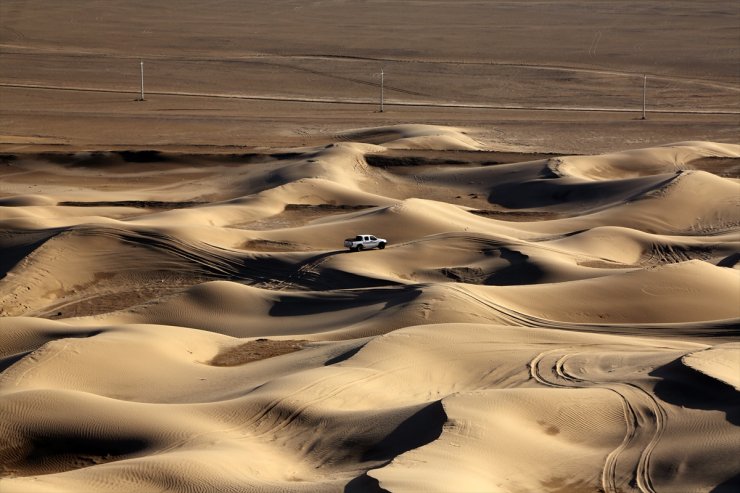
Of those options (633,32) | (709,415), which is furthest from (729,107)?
(709,415)

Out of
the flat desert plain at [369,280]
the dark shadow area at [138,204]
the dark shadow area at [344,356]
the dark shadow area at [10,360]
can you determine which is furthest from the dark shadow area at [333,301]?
the dark shadow area at [138,204]

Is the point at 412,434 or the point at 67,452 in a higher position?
the point at 412,434

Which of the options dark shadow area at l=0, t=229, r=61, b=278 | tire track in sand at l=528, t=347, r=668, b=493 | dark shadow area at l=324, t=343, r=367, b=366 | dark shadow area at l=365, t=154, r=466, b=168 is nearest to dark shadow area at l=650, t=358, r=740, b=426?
tire track in sand at l=528, t=347, r=668, b=493

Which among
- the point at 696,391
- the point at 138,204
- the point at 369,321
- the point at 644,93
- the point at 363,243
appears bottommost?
the point at 138,204

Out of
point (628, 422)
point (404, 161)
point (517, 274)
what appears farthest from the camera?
point (404, 161)

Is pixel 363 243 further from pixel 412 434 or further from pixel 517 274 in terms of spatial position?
pixel 412 434

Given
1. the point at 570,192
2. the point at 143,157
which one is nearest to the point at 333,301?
the point at 570,192

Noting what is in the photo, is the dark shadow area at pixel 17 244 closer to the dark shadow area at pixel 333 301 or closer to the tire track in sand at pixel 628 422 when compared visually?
the dark shadow area at pixel 333 301
